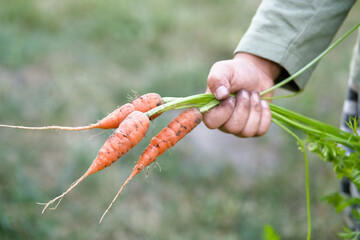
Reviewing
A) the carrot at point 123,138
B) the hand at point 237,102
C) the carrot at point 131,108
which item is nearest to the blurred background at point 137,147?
the carrot at point 131,108

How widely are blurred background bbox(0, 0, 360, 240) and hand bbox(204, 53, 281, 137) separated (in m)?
0.33

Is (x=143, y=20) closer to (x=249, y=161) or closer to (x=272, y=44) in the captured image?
(x=249, y=161)

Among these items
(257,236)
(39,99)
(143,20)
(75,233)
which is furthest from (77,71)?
(257,236)

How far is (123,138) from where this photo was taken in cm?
173

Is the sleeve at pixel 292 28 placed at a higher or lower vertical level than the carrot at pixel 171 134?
higher

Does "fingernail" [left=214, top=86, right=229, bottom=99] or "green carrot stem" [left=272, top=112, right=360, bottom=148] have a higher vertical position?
"fingernail" [left=214, top=86, right=229, bottom=99]

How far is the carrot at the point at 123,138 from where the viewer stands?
1.69m

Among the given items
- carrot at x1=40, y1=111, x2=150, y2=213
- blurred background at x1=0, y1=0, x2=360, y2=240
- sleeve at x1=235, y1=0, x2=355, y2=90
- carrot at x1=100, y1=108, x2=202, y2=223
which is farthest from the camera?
blurred background at x1=0, y1=0, x2=360, y2=240

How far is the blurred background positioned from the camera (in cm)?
297

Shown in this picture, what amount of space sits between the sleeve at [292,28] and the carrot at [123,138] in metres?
0.71

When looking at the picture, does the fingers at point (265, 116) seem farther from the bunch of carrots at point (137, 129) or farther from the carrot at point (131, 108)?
the carrot at point (131, 108)

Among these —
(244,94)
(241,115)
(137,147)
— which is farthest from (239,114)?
(137,147)

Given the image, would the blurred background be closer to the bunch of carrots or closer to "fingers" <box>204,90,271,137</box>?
the bunch of carrots

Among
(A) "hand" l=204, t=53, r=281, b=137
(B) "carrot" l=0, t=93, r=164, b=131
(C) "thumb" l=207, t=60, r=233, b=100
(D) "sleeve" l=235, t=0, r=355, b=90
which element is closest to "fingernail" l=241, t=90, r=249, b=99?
(A) "hand" l=204, t=53, r=281, b=137
